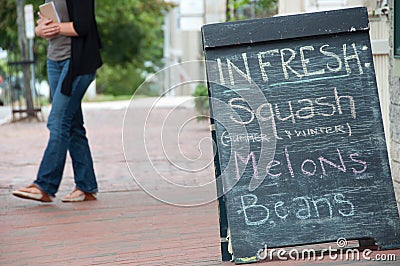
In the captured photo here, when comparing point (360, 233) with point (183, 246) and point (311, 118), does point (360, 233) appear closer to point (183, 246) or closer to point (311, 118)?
point (311, 118)

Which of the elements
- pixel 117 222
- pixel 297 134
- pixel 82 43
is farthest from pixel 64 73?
pixel 297 134

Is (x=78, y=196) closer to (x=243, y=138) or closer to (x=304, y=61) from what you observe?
(x=243, y=138)

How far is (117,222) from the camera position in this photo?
6.93 m

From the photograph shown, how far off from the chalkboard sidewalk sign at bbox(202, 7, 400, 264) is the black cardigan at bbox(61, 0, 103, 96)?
2434 millimetres

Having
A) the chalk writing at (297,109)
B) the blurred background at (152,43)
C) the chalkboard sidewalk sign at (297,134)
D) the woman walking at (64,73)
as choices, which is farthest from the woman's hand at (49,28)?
the chalk writing at (297,109)

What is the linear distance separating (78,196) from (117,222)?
1057mm

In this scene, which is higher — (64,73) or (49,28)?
(49,28)

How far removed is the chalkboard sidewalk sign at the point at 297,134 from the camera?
207 inches

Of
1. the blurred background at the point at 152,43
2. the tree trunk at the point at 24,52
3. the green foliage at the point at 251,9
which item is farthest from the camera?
the tree trunk at the point at 24,52

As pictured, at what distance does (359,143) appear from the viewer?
535cm

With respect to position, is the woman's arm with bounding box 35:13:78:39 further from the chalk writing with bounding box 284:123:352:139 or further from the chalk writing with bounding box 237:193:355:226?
the chalk writing with bounding box 237:193:355:226

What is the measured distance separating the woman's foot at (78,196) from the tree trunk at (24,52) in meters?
10.1

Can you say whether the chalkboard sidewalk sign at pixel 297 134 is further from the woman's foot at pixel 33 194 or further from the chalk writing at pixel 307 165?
the woman's foot at pixel 33 194

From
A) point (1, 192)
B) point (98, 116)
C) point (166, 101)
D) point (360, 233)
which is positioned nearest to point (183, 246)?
point (360, 233)
